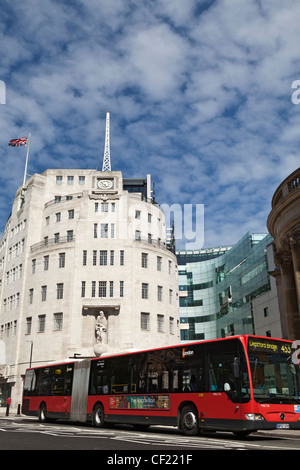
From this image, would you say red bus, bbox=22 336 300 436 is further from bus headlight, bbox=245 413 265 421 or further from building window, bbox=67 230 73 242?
building window, bbox=67 230 73 242

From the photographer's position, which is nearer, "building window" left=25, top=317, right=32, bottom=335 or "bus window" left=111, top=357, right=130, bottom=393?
"bus window" left=111, top=357, right=130, bottom=393

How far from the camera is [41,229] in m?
60.9

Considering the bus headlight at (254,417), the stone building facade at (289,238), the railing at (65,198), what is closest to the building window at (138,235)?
the railing at (65,198)

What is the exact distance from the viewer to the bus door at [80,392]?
75.6 ft

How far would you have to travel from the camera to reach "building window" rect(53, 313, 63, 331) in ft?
171

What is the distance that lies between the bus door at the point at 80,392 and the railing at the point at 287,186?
13720 mm

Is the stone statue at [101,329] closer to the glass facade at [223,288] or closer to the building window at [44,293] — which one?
the building window at [44,293]

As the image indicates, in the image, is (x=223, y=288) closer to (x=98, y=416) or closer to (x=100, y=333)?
(x=100, y=333)

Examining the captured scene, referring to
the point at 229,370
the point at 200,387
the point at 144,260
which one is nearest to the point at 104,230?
the point at 144,260

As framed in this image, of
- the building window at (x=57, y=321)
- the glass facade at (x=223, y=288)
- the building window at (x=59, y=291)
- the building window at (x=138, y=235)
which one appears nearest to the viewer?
the building window at (x=57, y=321)

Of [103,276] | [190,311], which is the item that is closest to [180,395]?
[103,276]

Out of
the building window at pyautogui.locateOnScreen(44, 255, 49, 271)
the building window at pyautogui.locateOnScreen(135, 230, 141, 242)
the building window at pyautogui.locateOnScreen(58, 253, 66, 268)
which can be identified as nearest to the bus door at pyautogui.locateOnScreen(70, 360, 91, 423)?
the building window at pyautogui.locateOnScreen(58, 253, 66, 268)

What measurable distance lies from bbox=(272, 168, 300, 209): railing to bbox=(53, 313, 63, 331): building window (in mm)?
34227
